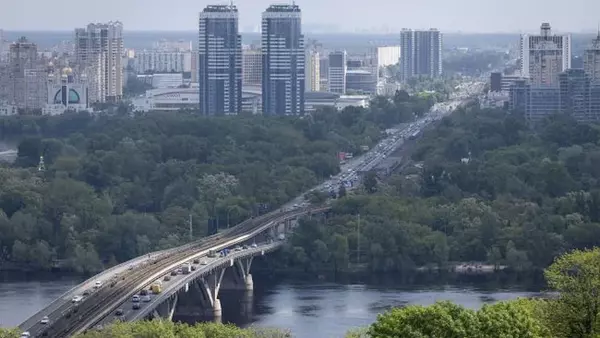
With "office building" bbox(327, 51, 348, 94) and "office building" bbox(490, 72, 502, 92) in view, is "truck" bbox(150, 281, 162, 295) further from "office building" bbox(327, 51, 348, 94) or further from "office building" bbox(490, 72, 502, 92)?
"office building" bbox(327, 51, 348, 94)

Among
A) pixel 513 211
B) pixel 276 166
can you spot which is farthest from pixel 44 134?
pixel 513 211

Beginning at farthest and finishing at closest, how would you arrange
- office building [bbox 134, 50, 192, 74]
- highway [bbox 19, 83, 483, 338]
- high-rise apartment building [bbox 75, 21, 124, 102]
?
office building [bbox 134, 50, 192, 74], high-rise apartment building [bbox 75, 21, 124, 102], highway [bbox 19, 83, 483, 338]

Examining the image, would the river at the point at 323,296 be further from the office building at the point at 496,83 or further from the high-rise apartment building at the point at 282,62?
the office building at the point at 496,83

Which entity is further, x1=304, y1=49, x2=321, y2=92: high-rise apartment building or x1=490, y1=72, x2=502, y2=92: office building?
x1=304, y1=49, x2=321, y2=92: high-rise apartment building

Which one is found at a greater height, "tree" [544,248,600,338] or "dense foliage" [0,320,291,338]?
"tree" [544,248,600,338]

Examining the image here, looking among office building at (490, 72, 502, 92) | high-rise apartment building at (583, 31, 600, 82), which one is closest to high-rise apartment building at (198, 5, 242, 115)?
high-rise apartment building at (583, 31, 600, 82)

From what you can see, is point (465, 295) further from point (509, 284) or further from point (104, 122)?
point (104, 122)

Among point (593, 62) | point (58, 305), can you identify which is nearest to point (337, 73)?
point (593, 62)

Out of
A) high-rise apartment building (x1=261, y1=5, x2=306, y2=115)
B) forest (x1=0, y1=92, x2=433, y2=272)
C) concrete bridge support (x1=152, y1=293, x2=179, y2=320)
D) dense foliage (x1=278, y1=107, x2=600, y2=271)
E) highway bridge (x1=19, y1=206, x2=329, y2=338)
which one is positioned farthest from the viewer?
high-rise apartment building (x1=261, y1=5, x2=306, y2=115)
